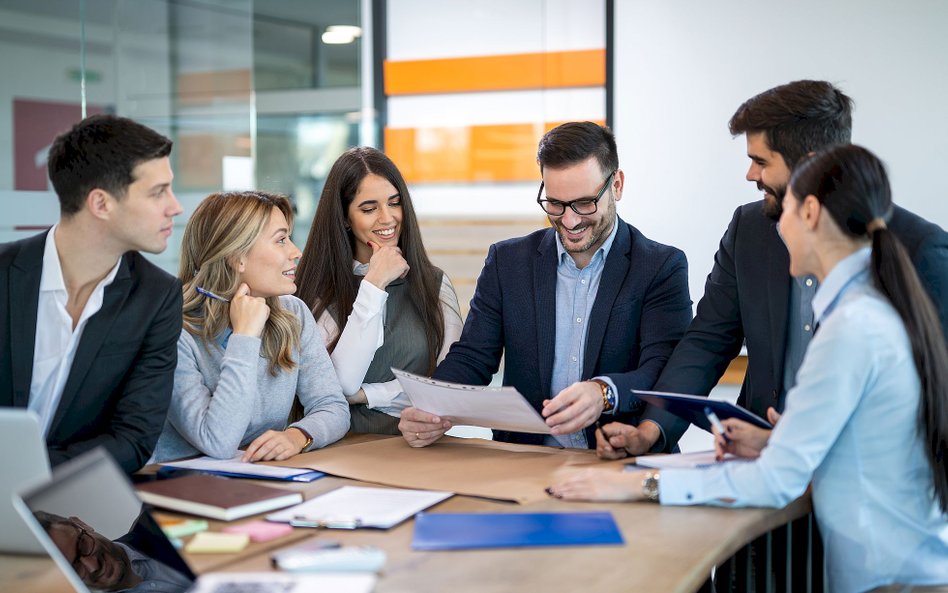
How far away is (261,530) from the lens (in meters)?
1.86

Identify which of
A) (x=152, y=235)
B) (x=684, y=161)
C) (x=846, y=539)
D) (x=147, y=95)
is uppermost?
(x=147, y=95)

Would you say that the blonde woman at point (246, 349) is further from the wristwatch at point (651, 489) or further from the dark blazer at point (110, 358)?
the wristwatch at point (651, 489)

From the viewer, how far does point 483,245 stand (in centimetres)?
651

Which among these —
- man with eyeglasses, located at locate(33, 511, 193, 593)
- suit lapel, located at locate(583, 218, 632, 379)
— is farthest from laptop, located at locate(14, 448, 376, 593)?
suit lapel, located at locate(583, 218, 632, 379)

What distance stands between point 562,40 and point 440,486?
14.8 feet

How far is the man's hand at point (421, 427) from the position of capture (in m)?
2.63

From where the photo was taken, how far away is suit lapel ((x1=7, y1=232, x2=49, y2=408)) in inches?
90.5

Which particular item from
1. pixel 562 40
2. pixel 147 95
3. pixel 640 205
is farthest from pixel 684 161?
pixel 147 95

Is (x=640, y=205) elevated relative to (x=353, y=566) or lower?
elevated

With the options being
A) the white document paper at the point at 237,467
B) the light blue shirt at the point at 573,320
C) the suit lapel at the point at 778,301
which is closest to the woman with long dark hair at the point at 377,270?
the light blue shirt at the point at 573,320

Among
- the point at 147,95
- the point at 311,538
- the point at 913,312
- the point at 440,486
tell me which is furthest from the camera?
→ the point at 147,95

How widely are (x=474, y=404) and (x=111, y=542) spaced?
869 mm

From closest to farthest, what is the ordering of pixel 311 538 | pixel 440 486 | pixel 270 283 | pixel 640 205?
pixel 311 538 → pixel 440 486 → pixel 270 283 → pixel 640 205

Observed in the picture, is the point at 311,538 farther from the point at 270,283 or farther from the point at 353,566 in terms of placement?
the point at 270,283
